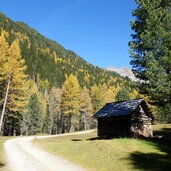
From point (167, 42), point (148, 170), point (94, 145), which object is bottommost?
point (148, 170)

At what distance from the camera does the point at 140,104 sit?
119 feet

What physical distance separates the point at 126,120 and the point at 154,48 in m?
12.4

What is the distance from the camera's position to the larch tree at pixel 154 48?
23547 millimetres

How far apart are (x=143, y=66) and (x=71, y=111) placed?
1626 inches

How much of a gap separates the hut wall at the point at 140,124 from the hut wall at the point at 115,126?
83cm

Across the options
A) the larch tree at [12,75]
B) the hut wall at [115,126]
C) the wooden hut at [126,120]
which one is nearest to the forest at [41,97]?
the larch tree at [12,75]

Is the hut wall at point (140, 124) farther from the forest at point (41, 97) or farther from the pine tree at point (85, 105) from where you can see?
the pine tree at point (85, 105)

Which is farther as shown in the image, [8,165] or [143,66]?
[143,66]

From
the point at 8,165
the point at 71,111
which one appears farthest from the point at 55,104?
the point at 8,165

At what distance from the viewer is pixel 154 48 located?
25.1 metres

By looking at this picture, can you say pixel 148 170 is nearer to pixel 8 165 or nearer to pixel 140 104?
pixel 8 165

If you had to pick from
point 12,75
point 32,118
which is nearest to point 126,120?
point 12,75

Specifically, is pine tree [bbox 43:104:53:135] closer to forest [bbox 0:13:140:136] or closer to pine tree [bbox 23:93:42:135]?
forest [bbox 0:13:140:136]

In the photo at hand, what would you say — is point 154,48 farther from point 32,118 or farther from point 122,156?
point 32,118
